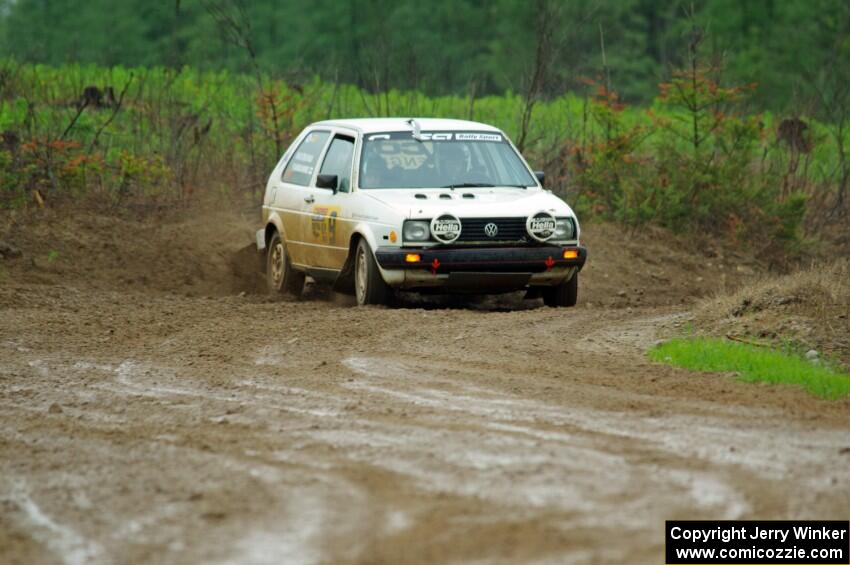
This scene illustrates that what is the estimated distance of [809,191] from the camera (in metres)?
21.8

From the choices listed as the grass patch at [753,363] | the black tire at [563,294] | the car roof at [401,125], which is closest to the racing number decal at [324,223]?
the car roof at [401,125]

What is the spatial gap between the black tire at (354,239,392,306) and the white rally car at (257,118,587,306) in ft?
0.04

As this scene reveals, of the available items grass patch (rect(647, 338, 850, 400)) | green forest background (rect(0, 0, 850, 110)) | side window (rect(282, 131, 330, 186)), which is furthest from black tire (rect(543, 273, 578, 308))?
green forest background (rect(0, 0, 850, 110))

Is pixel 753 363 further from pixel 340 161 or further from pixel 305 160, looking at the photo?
pixel 305 160

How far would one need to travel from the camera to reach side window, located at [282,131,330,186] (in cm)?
1412

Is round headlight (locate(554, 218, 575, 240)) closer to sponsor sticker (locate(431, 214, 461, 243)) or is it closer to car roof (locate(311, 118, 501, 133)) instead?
sponsor sticker (locate(431, 214, 461, 243))

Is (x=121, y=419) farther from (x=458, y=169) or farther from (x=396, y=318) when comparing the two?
(x=458, y=169)

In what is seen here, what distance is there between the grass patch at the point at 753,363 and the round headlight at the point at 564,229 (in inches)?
100

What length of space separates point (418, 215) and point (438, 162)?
126 cm

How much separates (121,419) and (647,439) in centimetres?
280

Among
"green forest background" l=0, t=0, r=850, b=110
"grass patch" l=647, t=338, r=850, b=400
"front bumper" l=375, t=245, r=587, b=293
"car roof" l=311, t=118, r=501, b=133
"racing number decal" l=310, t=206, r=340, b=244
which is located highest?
"green forest background" l=0, t=0, r=850, b=110

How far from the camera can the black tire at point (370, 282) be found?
12469 mm

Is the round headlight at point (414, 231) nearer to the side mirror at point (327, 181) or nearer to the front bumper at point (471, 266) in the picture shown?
the front bumper at point (471, 266)

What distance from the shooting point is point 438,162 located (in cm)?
1328
